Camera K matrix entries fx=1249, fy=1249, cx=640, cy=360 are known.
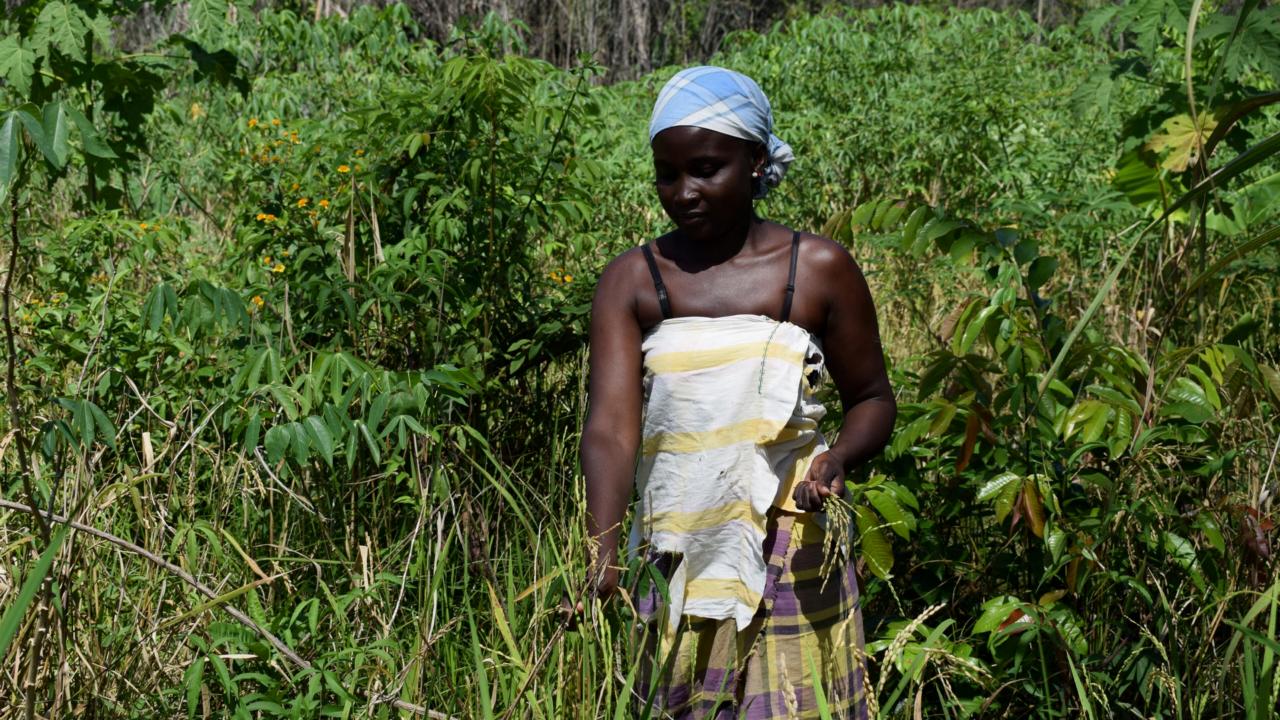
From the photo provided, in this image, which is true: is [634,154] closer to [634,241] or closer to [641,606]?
[634,241]

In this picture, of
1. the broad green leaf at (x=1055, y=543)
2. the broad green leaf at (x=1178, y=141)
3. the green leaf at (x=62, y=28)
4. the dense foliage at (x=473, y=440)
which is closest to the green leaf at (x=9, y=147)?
the dense foliage at (x=473, y=440)

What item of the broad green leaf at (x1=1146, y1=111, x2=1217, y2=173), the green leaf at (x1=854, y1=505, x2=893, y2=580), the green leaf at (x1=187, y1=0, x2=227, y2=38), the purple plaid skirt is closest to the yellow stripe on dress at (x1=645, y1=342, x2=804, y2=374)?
the purple plaid skirt

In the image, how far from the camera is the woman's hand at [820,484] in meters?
1.68

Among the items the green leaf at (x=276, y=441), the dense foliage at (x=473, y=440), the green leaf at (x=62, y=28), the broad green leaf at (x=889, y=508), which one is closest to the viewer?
the dense foliage at (x=473, y=440)

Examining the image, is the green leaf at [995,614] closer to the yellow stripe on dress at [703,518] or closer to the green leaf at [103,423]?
the yellow stripe on dress at [703,518]

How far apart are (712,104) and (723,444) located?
482 millimetres

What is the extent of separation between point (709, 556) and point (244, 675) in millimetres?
826

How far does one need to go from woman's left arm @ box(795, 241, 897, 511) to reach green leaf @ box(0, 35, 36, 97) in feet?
6.92

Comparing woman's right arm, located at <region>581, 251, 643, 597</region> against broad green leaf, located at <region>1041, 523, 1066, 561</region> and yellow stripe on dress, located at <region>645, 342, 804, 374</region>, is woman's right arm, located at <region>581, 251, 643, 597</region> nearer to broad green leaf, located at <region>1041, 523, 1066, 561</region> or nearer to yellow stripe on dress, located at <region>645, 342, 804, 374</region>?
yellow stripe on dress, located at <region>645, 342, 804, 374</region>

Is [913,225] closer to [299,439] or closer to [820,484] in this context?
[820,484]

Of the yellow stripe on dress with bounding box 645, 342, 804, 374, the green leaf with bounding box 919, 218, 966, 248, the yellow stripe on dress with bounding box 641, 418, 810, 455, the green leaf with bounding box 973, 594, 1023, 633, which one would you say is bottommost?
the green leaf with bounding box 973, 594, 1023, 633

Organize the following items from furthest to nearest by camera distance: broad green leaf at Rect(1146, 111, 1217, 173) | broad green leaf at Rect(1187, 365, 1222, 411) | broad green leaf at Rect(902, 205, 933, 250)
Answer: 1. broad green leaf at Rect(1146, 111, 1217, 173)
2. broad green leaf at Rect(902, 205, 933, 250)
3. broad green leaf at Rect(1187, 365, 1222, 411)

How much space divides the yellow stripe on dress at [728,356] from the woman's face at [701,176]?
0.18 m

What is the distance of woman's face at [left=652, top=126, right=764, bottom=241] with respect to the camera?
1775 millimetres
